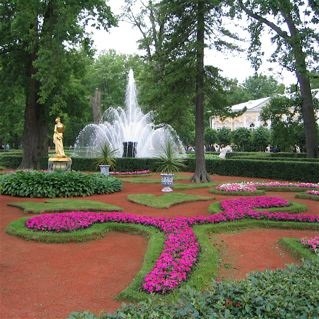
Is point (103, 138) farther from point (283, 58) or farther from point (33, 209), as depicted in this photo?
point (33, 209)

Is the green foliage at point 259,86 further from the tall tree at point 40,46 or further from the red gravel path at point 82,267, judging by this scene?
the red gravel path at point 82,267

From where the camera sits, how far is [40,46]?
1661 centimetres

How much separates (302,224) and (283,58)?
1241 centimetres

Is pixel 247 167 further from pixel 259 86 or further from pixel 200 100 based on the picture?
pixel 259 86

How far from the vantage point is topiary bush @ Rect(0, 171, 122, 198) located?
1323 cm

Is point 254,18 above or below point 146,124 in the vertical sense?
above

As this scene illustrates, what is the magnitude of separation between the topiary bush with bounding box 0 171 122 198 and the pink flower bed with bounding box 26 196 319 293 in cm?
377

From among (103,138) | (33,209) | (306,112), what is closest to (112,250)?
(33,209)

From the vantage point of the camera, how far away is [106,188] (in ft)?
46.6

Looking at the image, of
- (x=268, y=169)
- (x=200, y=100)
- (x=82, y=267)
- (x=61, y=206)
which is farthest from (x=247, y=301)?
(x=268, y=169)

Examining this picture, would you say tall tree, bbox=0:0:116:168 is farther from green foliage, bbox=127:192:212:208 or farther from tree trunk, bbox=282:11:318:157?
tree trunk, bbox=282:11:318:157

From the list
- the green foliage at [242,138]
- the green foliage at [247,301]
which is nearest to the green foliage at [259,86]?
the green foliage at [242,138]

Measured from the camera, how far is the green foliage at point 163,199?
11634 mm

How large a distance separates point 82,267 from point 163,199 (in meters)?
5.65
